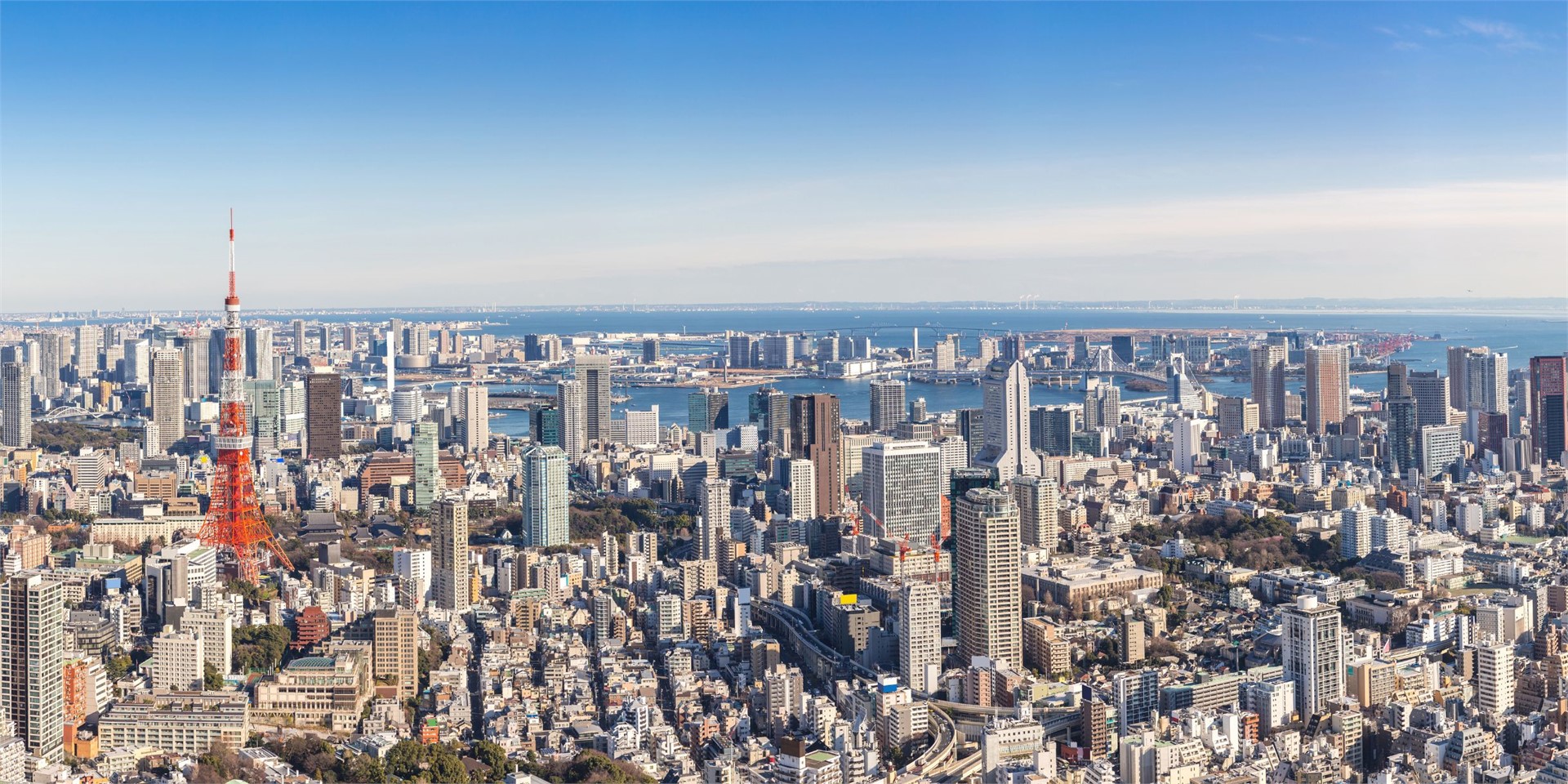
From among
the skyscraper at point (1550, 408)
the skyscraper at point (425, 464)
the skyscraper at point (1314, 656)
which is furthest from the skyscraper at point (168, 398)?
the skyscraper at point (1550, 408)

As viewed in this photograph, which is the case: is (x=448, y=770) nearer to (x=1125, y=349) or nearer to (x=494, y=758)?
(x=494, y=758)

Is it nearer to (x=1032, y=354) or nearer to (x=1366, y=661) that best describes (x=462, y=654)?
(x=1366, y=661)

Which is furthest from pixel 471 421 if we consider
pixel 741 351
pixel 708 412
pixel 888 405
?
pixel 741 351

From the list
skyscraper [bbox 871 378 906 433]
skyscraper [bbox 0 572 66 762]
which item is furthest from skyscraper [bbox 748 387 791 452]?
skyscraper [bbox 0 572 66 762]

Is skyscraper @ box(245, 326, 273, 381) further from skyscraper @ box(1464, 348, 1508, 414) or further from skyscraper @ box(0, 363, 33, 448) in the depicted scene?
skyscraper @ box(1464, 348, 1508, 414)

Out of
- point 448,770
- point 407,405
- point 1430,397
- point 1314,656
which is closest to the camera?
point 448,770

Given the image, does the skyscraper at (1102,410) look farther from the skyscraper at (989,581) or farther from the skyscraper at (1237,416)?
the skyscraper at (989,581)

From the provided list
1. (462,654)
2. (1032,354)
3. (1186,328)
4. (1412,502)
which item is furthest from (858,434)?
(1186,328)
